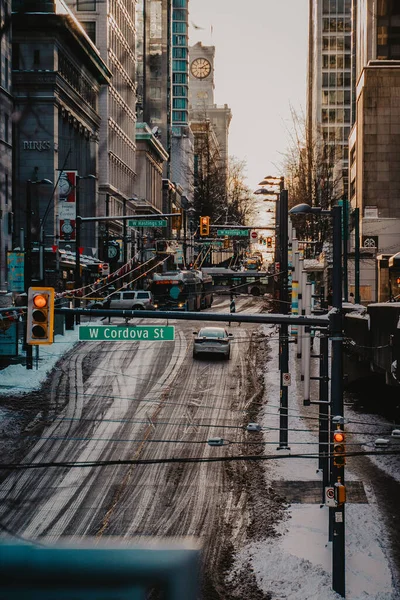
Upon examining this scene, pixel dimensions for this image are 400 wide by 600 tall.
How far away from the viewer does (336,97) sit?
6378 inches

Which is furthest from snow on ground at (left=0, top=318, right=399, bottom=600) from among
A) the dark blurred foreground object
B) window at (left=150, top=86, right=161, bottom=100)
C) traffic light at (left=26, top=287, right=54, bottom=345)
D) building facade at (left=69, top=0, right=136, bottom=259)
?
window at (left=150, top=86, right=161, bottom=100)

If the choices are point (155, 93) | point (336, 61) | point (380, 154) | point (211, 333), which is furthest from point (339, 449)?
point (155, 93)

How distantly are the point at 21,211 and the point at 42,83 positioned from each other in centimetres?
1071

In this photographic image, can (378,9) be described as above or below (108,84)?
above

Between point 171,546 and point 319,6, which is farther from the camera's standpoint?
point 319,6

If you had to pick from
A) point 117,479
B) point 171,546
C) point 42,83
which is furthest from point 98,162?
point 171,546

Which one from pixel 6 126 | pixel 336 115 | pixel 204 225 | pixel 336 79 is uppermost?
pixel 336 79

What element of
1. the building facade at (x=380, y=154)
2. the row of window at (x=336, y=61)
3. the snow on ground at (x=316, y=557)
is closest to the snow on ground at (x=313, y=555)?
the snow on ground at (x=316, y=557)

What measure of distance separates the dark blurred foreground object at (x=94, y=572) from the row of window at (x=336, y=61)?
166816 millimetres

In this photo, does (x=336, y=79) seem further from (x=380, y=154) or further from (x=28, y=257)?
(x=28, y=257)

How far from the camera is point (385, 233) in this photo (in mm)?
90750

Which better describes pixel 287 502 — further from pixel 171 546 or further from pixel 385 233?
pixel 385 233

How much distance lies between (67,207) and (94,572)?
56791 millimetres

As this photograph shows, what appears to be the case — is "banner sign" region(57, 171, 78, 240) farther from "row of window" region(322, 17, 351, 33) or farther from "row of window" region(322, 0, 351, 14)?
"row of window" region(322, 0, 351, 14)
